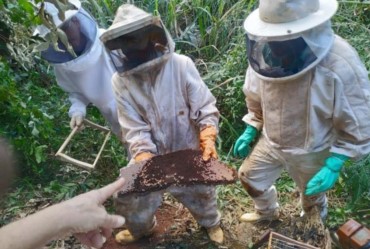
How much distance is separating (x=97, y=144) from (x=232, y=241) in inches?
81.5

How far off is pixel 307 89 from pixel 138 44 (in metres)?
1.26

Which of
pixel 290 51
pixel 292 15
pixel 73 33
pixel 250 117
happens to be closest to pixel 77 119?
pixel 73 33

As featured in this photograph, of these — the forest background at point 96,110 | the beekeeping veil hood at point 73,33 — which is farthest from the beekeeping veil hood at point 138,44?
the beekeeping veil hood at point 73,33

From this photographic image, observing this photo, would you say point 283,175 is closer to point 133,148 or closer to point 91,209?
point 133,148

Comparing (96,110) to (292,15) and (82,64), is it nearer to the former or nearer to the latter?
(82,64)

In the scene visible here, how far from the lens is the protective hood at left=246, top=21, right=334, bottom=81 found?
2867mm

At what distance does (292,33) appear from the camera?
9.14ft

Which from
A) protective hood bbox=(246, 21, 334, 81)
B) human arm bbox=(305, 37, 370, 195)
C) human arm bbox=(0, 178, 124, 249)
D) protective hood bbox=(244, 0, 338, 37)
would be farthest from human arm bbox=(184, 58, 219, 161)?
human arm bbox=(0, 178, 124, 249)

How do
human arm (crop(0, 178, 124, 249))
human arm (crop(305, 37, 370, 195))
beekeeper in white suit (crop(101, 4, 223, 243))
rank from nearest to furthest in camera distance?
human arm (crop(0, 178, 124, 249))
human arm (crop(305, 37, 370, 195))
beekeeper in white suit (crop(101, 4, 223, 243))

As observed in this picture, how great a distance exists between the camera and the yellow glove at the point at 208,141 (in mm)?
3371

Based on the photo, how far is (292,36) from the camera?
9.20 ft

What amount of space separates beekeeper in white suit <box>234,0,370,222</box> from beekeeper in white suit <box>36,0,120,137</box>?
56.8 inches

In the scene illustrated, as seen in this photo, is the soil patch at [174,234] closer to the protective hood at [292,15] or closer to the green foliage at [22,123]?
the green foliage at [22,123]

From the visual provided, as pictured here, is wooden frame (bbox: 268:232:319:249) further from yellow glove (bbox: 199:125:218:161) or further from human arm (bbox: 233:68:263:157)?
human arm (bbox: 233:68:263:157)
